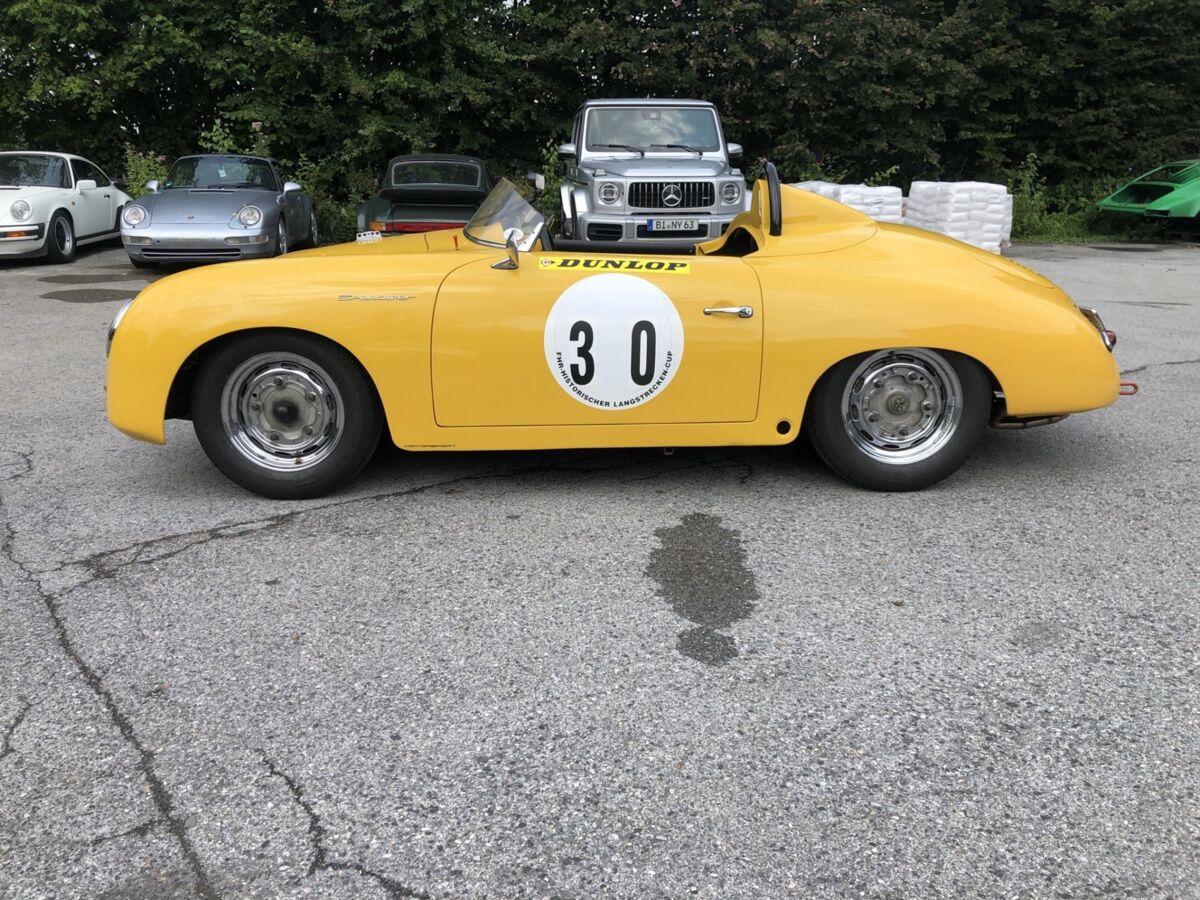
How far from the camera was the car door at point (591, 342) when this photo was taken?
3.91 m

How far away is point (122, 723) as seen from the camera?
251 cm

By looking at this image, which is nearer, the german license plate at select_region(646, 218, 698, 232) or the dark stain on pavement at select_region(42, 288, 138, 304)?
the dark stain on pavement at select_region(42, 288, 138, 304)

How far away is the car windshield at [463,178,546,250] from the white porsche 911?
33.4 ft

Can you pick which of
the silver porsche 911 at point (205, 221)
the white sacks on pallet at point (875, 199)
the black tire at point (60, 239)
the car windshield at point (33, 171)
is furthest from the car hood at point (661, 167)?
the car windshield at point (33, 171)

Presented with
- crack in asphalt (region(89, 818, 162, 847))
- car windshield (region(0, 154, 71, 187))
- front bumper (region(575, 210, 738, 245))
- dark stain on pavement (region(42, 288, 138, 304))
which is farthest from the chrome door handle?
car windshield (region(0, 154, 71, 187))

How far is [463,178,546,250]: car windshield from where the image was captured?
4147mm

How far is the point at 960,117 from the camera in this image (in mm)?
19406

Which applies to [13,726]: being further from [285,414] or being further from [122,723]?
[285,414]

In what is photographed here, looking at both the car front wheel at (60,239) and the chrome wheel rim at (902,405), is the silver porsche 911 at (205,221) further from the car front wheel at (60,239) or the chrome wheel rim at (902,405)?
the chrome wheel rim at (902,405)

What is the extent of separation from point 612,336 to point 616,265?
0.31 meters

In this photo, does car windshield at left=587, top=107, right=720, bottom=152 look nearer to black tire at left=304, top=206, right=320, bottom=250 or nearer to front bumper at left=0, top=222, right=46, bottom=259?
black tire at left=304, top=206, right=320, bottom=250

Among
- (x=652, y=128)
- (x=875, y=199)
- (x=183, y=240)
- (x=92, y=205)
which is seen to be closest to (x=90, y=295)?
(x=183, y=240)

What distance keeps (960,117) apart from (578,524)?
18.4m

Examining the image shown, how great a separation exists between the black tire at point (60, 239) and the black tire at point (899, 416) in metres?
12.3
